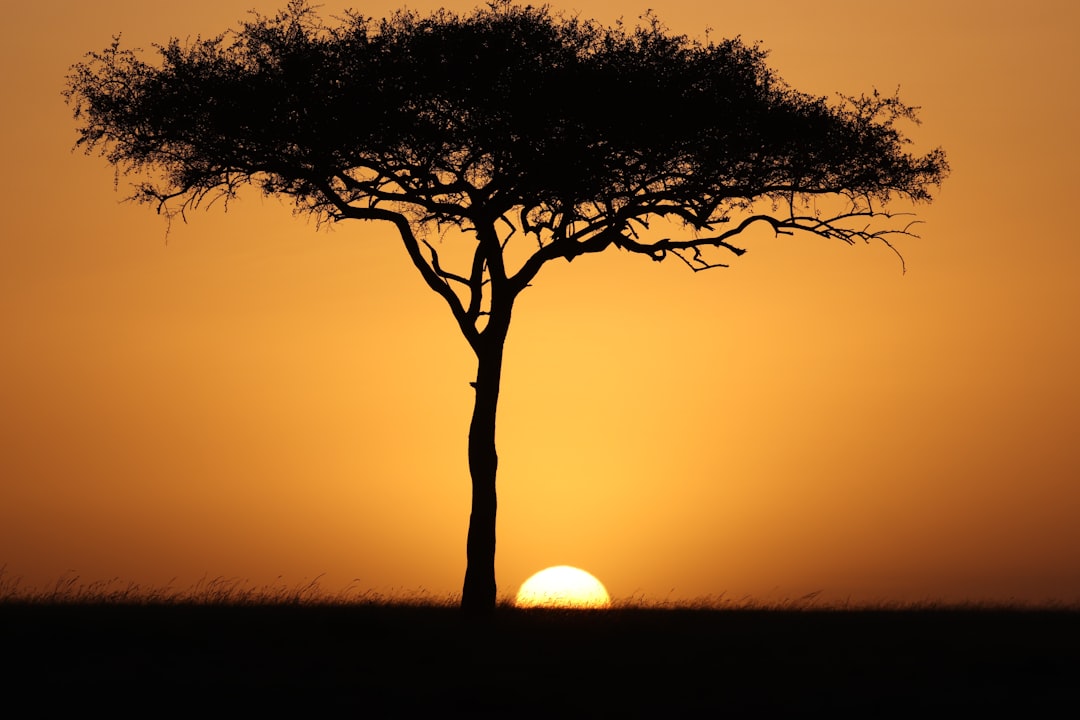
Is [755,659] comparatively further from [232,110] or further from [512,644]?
[232,110]

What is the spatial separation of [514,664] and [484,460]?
771cm

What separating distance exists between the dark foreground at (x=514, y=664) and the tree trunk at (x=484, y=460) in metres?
1.22

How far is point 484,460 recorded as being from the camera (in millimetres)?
28578

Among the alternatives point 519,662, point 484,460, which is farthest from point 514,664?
point 484,460

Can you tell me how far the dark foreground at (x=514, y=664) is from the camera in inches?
748

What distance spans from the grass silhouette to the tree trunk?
1.14 meters

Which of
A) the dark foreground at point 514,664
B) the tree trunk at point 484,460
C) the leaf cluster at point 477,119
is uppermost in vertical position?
the leaf cluster at point 477,119

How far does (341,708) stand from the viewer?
61.1 feet

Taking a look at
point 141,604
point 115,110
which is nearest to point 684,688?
point 141,604

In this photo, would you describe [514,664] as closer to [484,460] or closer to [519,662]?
[519,662]

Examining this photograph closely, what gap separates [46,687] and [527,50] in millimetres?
15512

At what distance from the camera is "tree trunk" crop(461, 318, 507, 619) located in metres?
28.4

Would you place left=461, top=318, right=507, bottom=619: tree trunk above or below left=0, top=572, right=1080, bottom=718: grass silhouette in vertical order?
above

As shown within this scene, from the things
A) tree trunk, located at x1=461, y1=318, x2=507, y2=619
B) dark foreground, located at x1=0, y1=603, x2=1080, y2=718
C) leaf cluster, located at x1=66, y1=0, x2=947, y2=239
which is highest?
leaf cluster, located at x1=66, y1=0, x2=947, y2=239
